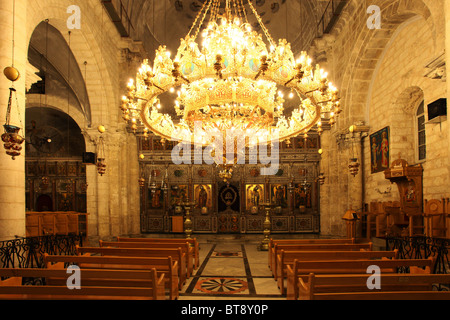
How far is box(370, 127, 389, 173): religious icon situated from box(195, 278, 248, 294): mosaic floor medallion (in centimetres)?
710

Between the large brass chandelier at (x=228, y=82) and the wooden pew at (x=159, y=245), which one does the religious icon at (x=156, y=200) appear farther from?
the wooden pew at (x=159, y=245)

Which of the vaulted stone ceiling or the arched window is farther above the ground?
the vaulted stone ceiling

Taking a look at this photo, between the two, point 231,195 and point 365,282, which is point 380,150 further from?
point 365,282

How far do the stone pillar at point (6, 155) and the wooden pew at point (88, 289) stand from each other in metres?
1.88

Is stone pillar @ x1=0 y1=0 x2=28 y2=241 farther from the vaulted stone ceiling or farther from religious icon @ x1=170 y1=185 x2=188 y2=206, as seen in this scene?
religious icon @ x1=170 y1=185 x2=188 y2=206

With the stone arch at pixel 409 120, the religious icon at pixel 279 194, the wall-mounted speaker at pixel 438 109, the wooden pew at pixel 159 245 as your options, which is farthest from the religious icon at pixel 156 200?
the wall-mounted speaker at pixel 438 109

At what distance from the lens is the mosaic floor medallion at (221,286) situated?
22.1ft

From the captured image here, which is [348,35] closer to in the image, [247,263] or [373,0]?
[373,0]

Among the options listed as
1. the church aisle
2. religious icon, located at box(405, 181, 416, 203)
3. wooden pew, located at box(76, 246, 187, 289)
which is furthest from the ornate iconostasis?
wooden pew, located at box(76, 246, 187, 289)

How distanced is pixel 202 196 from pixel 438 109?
35.5 feet

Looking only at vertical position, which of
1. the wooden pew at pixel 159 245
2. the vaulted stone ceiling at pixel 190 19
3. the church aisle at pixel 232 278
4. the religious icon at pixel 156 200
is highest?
the vaulted stone ceiling at pixel 190 19

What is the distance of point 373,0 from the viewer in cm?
1077

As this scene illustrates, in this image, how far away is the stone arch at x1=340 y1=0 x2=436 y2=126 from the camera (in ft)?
32.4
